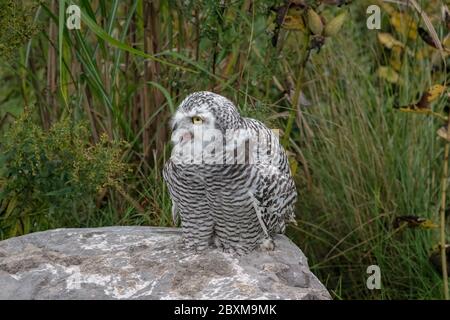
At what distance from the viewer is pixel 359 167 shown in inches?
154

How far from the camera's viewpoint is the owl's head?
103 inches

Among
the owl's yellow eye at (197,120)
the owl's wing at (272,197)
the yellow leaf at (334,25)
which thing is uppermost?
the yellow leaf at (334,25)

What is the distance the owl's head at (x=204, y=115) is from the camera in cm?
262

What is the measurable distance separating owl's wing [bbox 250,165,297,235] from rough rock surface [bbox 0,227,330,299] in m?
0.13

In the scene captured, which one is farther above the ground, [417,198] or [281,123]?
[281,123]

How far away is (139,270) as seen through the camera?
9.39 feet

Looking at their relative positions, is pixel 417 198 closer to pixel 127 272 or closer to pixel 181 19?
pixel 181 19

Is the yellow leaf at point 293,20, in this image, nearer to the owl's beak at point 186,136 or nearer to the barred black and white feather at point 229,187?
the barred black and white feather at point 229,187

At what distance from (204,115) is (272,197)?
0.42m

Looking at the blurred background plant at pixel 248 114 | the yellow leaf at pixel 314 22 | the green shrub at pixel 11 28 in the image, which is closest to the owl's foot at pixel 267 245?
the blurred background plant at pixel 248 114

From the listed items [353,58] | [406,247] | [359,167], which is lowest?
[406,247]

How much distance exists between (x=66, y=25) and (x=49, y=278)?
42.5 inches

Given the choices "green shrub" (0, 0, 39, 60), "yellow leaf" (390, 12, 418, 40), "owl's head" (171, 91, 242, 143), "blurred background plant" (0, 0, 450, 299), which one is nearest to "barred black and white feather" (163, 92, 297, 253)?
"owl's head" (171, 91, 242, 143)

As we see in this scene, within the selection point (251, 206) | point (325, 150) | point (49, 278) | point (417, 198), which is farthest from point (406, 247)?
point (49, 278)
